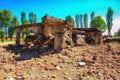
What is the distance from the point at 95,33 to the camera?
57.3 feet

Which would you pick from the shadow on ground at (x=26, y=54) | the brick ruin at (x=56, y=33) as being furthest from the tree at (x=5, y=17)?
the shadow on ground at (x=26, y=54)

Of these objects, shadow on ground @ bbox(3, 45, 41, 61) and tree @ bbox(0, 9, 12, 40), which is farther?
tree @ bbox(0, 9, 12, 40)

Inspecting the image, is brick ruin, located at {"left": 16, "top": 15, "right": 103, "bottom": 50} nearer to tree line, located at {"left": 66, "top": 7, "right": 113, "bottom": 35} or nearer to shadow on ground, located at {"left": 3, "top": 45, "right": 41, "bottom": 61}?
shadow on ground, located at {"left": 3, "top": 45, "right": 41, "bottom": 61}

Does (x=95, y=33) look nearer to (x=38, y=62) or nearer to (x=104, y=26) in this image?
(x=38, y=62)

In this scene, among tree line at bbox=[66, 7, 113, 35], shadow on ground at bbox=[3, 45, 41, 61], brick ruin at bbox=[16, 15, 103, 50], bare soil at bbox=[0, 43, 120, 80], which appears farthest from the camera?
tree line at bbox=[66, 7, 113, 35]

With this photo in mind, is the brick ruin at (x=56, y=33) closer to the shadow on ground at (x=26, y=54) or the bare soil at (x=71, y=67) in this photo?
the shadow on ground at (x=26, y=54)

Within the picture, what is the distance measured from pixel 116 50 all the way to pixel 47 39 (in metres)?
5.50

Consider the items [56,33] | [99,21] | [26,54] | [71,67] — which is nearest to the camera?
Result: [71,67]

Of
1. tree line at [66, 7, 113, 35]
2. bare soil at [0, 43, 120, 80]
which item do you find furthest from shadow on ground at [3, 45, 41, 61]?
tree line at [66, 7, 113, 35]

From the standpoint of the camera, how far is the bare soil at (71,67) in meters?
9.09

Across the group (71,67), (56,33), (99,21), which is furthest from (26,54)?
(99,21)

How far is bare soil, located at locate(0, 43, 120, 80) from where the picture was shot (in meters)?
9.09

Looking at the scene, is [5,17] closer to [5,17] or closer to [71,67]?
[5,17]

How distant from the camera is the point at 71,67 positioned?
10.2 metres
